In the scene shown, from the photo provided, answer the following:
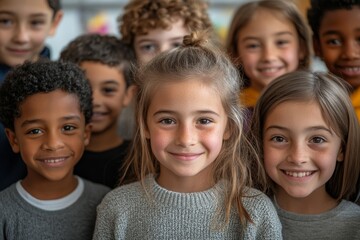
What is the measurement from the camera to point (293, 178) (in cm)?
174

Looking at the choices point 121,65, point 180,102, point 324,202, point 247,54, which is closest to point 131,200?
point 180,102

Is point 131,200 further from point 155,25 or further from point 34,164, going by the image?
point 155,25

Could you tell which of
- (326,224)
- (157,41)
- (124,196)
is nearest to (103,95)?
(157,41)

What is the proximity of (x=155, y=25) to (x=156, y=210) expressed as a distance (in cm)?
104

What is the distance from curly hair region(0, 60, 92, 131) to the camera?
1.88 metres

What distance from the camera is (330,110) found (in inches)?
68.3

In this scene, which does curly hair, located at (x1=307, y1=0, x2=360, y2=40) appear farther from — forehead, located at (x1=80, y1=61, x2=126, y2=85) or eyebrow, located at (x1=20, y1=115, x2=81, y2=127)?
eyebrow, located at (x1=20, y1=115, x2=81, y2=127)

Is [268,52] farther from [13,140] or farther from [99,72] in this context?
[13,140]

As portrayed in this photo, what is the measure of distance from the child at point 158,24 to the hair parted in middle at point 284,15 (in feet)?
0.56

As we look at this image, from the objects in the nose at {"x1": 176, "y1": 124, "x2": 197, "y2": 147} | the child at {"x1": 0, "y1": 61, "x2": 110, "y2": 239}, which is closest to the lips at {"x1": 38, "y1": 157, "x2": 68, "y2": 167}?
the child at {"x1": 0, "y1": 61, "x2": 110, "y2": 239}

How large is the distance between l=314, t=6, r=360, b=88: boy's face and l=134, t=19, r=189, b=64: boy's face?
647 millimetres

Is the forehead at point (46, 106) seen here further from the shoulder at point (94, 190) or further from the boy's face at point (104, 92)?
the boy's face at point (104, 92)

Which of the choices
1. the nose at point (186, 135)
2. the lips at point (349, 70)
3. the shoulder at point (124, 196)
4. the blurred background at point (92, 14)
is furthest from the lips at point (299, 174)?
the blurred background at point (92, 14)

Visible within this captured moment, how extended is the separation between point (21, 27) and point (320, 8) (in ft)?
4.25
